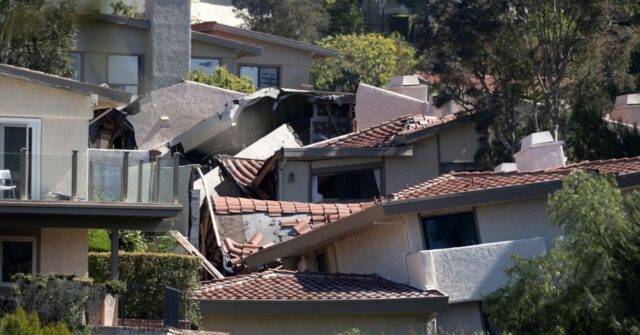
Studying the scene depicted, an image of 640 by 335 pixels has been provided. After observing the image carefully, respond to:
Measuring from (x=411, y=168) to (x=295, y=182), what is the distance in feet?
9.45

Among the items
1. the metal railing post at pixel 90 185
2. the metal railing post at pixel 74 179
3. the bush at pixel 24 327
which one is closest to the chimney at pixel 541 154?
the metal railing post at pixel 90 185

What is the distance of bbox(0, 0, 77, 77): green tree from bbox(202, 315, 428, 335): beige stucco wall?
49.7 feet

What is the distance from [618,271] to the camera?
22.1 meters

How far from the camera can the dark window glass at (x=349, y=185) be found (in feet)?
130

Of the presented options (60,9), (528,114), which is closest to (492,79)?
(528,114)

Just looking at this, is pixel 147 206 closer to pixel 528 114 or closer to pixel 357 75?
pixel 528 114

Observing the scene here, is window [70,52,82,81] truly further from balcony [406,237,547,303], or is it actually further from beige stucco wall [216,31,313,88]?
balcony [406,237,547,303]

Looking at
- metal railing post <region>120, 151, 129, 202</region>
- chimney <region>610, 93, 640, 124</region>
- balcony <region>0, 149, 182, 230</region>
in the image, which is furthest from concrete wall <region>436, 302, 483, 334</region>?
chimney <region>610, 93, 640, 124</region>

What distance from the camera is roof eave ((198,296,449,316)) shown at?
27859 mm

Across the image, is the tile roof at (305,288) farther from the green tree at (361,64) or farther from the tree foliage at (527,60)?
the green tree at (361,64)

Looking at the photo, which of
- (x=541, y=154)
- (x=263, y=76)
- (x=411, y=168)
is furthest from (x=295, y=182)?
(x=263, y=76)

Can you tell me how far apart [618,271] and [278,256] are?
34.8 feet

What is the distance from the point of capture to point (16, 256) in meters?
29.2

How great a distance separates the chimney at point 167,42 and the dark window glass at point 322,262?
18142mm
